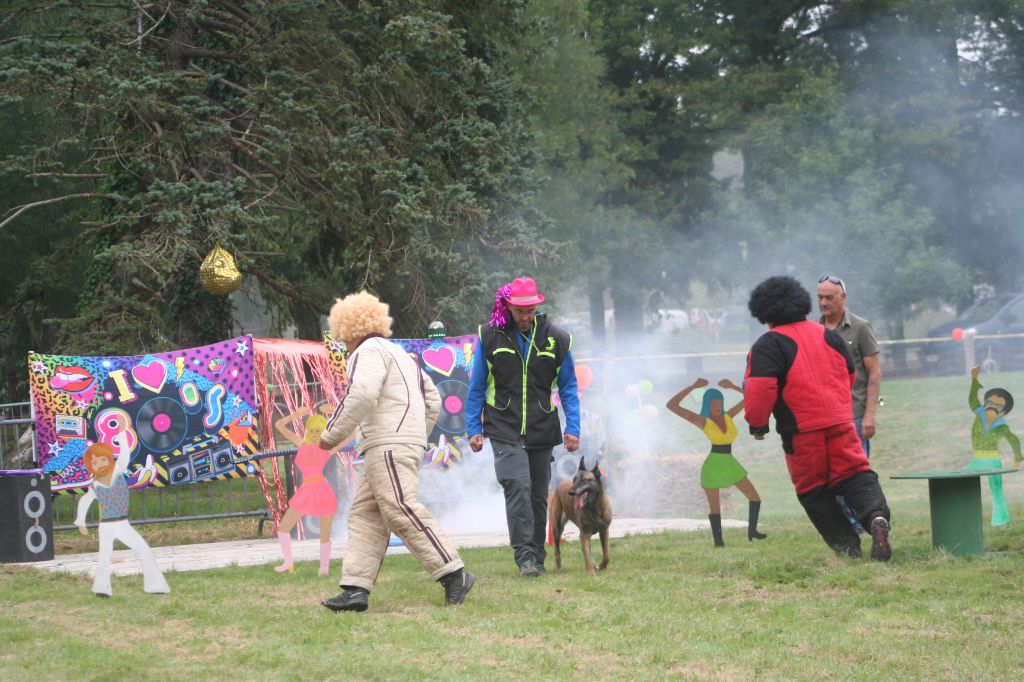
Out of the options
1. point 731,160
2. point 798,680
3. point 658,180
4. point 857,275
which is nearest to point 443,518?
point 798,680

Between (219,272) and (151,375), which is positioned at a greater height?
(219,272)

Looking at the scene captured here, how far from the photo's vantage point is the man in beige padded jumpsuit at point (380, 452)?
738 centimetres

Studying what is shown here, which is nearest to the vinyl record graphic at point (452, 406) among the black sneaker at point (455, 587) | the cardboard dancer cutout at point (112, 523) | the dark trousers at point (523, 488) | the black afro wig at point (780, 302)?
the dark trousers at point (523, 488)

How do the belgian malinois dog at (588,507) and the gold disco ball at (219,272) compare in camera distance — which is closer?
the belgian malinois dog at (588,507)

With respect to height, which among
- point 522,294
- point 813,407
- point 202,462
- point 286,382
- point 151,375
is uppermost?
point 522,294

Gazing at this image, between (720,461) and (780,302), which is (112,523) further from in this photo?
(720,461)

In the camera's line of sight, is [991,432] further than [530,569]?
Yes

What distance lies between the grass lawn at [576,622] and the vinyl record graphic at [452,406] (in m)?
4.02

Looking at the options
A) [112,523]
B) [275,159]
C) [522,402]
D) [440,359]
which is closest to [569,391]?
[522,402]

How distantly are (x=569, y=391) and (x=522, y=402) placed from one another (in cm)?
39

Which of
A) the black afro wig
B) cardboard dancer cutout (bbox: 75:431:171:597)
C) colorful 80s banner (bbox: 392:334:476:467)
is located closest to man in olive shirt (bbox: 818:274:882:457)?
the black afro wig

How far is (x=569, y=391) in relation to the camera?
28.9 ft

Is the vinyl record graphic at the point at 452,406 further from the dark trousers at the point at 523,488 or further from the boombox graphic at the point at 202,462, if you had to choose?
the dark trousers at the point at 523,488

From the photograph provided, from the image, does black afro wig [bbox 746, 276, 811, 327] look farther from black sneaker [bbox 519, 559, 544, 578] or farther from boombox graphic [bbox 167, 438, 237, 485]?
boombox graphic [bbox 167, 438, 237, 485]
